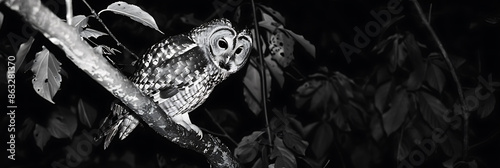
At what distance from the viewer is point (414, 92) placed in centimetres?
165

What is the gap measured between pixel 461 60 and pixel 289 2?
759 millimetres

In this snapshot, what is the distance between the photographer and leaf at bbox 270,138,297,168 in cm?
124

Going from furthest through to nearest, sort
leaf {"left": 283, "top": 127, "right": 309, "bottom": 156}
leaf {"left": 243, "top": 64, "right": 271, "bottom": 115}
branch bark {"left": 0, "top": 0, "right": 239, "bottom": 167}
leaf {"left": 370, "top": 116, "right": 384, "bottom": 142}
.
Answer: leaf {"left": 370, "top": 116, "right": 384, "bottom": 142} < leaf {"left": 243, "top": 64, "right": 271, "bottom": 115} < leaf {"left": 283, "top": 127, "right": 309, "bottom": 156} < branch bark {"left": 0, "top": 0, "right": 239, "bottom": 167}

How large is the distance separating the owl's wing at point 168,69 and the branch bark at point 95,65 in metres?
0.17

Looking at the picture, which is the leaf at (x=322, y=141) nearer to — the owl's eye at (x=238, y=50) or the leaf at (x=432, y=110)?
the leaf at (x=432, y=110)

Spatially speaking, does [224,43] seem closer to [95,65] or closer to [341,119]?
[95,65]

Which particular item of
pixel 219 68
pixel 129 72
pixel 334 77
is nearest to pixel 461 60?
pixel 334 77

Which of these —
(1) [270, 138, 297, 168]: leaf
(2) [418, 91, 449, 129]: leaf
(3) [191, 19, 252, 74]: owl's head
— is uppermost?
(3) [191, 19, 252, 74]: owl's head

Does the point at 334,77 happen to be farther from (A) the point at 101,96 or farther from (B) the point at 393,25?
(A) the point at 101,96

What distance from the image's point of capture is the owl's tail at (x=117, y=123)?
→ 114 cm

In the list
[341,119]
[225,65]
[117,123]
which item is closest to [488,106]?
[341,119]

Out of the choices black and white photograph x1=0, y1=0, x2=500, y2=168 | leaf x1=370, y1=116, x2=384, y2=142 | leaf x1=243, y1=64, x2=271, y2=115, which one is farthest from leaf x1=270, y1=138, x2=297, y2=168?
leaf x1=370, y1=116, x2=384, y2=142

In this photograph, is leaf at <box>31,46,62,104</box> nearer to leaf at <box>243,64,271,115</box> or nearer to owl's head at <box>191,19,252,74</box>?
owl's head at <box>191,19,252,74</box>

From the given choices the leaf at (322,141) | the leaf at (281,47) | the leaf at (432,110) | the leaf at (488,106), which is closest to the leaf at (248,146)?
the leaf at (281,47)
